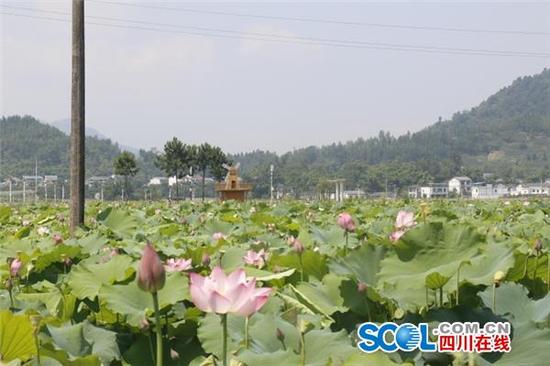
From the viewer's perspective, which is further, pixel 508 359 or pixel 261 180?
pixel 261 180

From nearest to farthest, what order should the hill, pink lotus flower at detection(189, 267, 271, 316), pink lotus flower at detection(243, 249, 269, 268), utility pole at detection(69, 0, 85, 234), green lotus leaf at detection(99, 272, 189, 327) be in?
pink lotus flower at detection(189, 267, 271, 316)
green lotus leaf at detection(99, 272, 189, 327)
pink lotus flower at detection(243, 249, 269, 268)
utility pole at detection(69, 0, 85, 234)
the hill

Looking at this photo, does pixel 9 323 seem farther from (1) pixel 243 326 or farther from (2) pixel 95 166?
(2) pixel 95 166

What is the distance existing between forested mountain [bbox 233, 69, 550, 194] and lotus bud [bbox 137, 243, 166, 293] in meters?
90.6

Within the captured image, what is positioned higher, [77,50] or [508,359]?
[77,50]

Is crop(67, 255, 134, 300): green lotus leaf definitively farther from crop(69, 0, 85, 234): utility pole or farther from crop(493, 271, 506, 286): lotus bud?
crop(69, 0, 85, 234): utility pole

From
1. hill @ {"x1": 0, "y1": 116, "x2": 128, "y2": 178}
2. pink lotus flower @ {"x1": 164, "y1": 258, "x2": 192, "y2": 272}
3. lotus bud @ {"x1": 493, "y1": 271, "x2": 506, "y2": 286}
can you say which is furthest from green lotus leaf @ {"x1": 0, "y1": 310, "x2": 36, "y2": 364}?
hill @ {"x1": 0, "y1": 116, "x2": 128, "y2": 178}

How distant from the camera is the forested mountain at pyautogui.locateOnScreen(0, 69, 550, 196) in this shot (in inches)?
4008

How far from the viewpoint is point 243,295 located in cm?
83

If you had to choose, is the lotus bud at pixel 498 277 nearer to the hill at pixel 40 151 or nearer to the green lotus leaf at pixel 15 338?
the green lotus leaf at pixel 15 338

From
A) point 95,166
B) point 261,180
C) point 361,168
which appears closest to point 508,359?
point 261,180

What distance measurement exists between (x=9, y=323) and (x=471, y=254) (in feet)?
2.70

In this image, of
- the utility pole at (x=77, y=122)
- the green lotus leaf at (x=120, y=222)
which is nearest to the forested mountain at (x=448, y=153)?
the utility pole at (x=77, y=122)

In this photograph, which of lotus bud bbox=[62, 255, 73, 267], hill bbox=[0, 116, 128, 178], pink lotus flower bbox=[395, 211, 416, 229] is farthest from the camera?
hill bbox=[0, 116, 128, 178]

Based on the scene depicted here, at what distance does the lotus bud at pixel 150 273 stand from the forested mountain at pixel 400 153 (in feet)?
293
